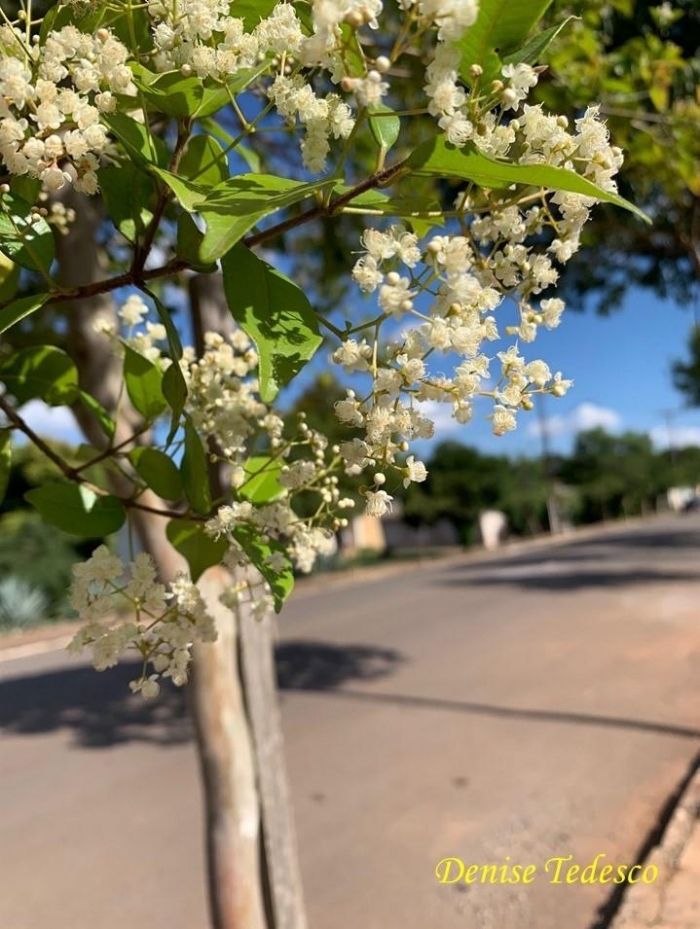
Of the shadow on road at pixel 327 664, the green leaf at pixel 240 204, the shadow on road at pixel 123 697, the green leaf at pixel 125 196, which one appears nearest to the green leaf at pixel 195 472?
the green leaf at pixel 125 196

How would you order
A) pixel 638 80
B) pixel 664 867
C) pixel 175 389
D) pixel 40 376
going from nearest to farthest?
pixel 175 389 < pixel 40 376 < pixel 638 80 < pixel 664 867

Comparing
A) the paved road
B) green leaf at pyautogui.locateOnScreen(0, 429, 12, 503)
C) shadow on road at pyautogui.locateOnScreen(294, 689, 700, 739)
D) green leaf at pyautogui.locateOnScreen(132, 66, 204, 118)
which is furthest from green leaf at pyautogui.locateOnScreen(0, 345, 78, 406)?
shadow on road at pyautogui.locateOnScreen(294, 689, 700, 739)

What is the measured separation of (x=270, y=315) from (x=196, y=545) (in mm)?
391

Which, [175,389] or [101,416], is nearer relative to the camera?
[175,389]

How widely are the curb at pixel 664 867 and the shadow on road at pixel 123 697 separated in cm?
418

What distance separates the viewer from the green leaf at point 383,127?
0.71 meters

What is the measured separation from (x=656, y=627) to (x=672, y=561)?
8.75 metres

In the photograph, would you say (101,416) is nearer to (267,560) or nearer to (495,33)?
(267,560)

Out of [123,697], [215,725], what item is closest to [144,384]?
[215,725]

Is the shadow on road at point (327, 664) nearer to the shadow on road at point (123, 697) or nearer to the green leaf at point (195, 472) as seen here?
the shadow on road at point (123, 697)

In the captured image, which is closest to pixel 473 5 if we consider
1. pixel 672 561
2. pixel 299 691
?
pixel 299 691

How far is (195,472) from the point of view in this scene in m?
0.98

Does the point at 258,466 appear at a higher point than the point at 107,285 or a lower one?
lower

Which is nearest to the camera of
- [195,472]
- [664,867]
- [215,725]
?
[195,472]
